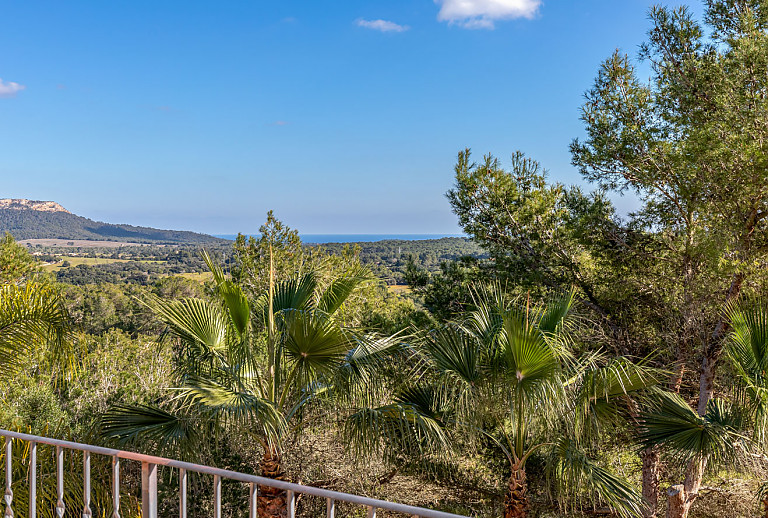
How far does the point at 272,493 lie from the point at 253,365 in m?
1.23

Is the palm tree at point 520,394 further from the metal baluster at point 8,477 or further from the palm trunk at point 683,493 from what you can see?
the metal baluster at point 8,477

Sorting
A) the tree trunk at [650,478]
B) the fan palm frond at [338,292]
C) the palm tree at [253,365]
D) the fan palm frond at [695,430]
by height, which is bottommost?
the tree trunk at [650,478]

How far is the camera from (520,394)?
3.67 meters

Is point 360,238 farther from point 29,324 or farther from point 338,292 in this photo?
point 29,324

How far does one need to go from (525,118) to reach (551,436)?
1284 cm

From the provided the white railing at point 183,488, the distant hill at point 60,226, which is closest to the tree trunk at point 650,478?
the white railing at point 183,488

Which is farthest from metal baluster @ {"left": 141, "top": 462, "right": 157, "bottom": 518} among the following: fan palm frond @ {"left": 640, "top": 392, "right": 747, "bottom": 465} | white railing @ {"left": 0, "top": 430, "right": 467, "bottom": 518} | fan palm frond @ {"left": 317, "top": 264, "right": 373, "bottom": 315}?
fan palm frond @ {"left": 640, "top": 392, "right": 747, "bottom": 465}

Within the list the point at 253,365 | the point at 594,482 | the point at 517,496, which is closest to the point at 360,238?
the point at 253,365

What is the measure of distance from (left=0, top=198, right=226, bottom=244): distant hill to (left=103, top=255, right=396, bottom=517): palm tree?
59438mm

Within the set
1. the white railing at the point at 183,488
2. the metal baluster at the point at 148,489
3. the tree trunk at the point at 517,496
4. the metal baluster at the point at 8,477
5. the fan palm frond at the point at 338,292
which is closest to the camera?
the white railing at the point at 183,488

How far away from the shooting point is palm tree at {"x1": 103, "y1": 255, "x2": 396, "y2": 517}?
3.61 meters

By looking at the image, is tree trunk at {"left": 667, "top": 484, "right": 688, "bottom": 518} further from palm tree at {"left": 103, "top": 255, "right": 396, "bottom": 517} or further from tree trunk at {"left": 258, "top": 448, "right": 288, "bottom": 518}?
tree trunk at {"left": 258, "top": 448, "right": 288, "bottom": 518}

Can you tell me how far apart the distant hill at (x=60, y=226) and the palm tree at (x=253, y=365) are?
195 feet

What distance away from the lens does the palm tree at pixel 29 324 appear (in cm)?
446
